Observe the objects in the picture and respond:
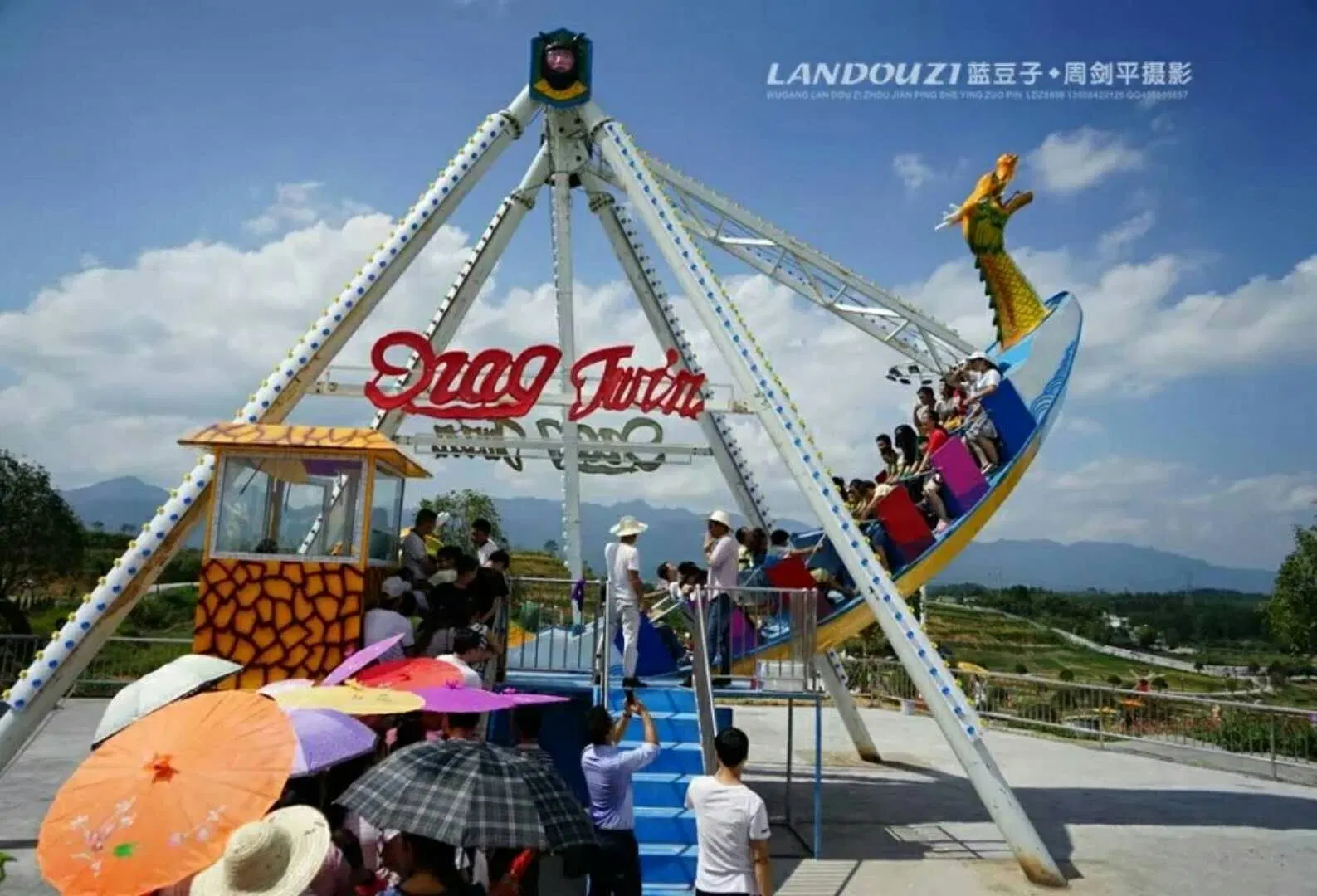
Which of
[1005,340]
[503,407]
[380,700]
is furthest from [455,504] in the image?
[380,700]

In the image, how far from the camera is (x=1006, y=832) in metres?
8.23

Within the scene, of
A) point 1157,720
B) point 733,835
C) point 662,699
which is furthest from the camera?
point 1157,720

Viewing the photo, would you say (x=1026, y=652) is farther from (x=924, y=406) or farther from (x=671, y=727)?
(x=671, y=727)

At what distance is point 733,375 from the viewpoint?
10.1 metres

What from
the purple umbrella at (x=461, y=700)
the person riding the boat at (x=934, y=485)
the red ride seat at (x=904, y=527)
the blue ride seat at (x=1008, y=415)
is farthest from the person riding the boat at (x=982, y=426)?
the purple umbrella at (x=461, y=700)

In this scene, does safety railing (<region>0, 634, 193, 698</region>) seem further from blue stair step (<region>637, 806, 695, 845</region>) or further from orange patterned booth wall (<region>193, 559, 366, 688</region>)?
blue stair step (<region>637, 806, 695, 845</region>)

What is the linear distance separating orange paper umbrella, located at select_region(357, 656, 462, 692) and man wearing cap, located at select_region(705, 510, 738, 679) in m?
3.57

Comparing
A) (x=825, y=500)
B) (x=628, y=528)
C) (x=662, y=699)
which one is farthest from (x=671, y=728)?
(x=825, y=500)

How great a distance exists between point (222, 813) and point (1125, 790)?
40.8ft

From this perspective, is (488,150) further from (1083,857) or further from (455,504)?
(455,504)

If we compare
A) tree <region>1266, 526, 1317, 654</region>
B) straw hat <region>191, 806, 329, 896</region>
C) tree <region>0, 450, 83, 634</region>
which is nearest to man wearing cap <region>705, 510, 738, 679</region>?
straw hat <region>191, 806, 329, 896</region>

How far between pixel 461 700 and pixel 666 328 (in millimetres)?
9581

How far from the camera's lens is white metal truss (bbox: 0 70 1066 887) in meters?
8.35

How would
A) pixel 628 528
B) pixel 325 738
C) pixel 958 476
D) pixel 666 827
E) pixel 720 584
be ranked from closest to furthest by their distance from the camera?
pixel 325 738
pixel 666 827
pixel 628 528
pixel 720 584
pixel 958 476
